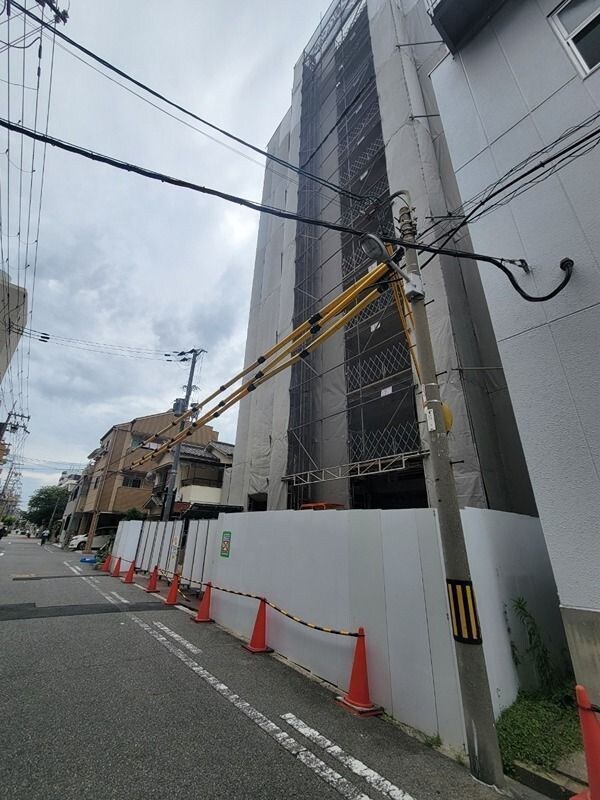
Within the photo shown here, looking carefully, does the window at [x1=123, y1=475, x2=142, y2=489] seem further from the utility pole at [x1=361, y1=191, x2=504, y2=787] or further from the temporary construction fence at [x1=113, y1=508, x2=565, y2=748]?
the utility pole at [x1=361, y1=191, x2=504, y2=787]

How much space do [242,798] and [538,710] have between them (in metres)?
2.83

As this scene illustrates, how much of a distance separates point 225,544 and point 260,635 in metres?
2.03

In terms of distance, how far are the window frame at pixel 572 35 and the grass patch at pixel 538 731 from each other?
7.46 meters

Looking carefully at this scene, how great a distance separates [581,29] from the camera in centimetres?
483

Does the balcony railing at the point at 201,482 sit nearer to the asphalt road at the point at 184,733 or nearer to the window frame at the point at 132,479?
the window frame at the point at 132,479

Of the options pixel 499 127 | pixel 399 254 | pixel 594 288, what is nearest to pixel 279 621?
pixel 399 254

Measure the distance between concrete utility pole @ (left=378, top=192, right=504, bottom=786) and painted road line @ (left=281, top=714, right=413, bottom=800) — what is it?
2.25 ft

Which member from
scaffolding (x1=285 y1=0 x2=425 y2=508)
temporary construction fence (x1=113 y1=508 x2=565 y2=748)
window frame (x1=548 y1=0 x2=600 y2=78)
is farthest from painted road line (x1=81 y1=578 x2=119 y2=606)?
window frame (x1=548 y1=0 x2=600 y2=78)

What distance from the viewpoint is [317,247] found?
562 inches

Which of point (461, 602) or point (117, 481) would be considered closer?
point (461, 602)

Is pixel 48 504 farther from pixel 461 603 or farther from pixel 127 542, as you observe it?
pixel 461 603

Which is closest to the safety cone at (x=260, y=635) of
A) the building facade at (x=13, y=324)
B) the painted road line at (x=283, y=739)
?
the painted road line at (x=283, y=739)

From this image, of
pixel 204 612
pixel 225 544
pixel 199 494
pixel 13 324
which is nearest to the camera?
pixel 204 612

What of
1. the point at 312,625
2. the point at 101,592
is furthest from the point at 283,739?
the point at 101,592
